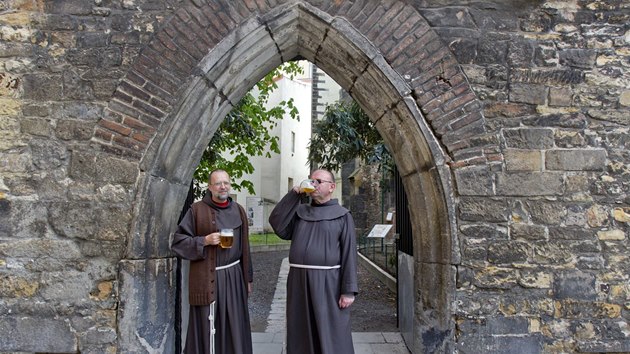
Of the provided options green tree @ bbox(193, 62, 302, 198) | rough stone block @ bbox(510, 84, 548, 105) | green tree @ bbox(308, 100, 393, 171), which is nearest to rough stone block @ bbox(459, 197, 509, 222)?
rough stone block @ bbox(510, 84, 548, 105)

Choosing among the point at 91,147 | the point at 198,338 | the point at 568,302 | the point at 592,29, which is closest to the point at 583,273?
the point at 568,302

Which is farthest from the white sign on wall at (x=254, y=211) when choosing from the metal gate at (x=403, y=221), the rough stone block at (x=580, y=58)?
the rough stone block at (x=580, y=58)

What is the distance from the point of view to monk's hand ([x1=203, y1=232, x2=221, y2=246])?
3426 millimetres

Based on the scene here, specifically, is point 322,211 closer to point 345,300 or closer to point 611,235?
point 345,300

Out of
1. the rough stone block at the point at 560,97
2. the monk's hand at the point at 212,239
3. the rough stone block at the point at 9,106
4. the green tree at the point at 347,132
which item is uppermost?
the green tree at the point at 347,132

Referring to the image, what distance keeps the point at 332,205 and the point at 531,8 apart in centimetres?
210

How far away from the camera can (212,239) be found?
11.2 ft

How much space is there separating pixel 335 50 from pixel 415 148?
0.98 metres

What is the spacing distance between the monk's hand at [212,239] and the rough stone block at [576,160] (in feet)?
7.94

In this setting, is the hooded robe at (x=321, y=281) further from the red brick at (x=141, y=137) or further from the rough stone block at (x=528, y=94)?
the rough stone block at (x=528, y=94)

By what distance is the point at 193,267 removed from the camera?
3523mm

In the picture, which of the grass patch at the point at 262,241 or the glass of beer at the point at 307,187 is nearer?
the glass of beer at the point at 307,187

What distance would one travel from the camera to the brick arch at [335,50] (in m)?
3.64

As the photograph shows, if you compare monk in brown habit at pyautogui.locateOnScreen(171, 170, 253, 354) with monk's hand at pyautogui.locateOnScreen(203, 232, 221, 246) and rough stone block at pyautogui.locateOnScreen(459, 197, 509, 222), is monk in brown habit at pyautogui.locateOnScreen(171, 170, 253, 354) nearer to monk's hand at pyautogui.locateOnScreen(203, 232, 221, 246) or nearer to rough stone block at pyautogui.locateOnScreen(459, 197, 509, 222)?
monk's hand at pyautogui.locateOnScreen(203, 232, 221, 246)
